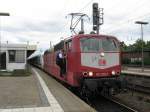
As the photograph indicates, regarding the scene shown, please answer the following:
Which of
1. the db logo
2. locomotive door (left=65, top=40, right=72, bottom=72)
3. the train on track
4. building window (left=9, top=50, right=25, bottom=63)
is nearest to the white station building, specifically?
building window (left=9, top=50, right=25, bottom=63)

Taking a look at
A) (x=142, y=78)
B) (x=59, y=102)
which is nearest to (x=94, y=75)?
(x=59, y=102)

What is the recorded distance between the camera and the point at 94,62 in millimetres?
14789

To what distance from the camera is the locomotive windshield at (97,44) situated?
1504 cm

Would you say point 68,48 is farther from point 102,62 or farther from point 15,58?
point 15,58

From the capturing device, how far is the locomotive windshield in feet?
49.3

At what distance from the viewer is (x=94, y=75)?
1468 centimetres

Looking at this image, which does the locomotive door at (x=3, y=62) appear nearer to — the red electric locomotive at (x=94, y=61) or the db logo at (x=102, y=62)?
the red electric locomotive at (x=94, y=61)

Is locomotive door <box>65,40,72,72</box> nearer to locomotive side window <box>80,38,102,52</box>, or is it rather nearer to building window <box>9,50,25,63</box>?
locomotive side window <box>80,38,102,52</box>

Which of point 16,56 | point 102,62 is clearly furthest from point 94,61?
point 16,56

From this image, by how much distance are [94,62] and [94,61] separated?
0.05 m

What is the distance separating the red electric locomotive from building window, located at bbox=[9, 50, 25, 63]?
854 inches

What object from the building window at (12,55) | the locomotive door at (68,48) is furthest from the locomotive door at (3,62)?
the locomotive door at (68,48)

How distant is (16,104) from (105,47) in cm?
532

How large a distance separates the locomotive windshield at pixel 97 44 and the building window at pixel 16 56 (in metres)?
22.3
